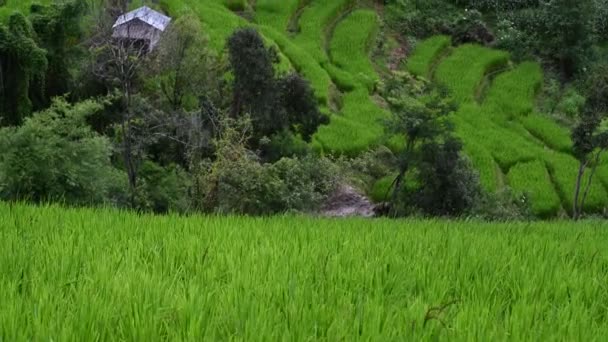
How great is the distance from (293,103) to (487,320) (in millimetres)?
18878

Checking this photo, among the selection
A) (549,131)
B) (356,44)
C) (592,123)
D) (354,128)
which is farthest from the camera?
(356,44)

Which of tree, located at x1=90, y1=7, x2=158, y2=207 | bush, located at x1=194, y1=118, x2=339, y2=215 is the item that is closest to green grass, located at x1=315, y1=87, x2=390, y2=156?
tree, located at x1=90, y1=7, x2=158, y2=207

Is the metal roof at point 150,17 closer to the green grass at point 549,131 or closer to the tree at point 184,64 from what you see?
the tree at point 184,64

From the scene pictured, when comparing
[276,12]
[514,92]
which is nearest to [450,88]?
[514,92]

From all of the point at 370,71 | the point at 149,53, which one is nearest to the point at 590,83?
the point at 370,71

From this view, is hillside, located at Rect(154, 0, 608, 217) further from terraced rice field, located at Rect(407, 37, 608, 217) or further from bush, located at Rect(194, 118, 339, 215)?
bush, located at Rect(194, 118, 339, 215)

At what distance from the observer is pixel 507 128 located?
98.4ft

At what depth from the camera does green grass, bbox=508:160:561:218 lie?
23.3 meters

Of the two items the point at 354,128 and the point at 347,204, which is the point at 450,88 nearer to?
the point at 354,128

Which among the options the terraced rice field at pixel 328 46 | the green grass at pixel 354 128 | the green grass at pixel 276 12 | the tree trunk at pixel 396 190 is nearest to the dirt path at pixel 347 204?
the tree trunk at pixel 396 190

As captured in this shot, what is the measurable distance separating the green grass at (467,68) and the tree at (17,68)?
1866 centimetres

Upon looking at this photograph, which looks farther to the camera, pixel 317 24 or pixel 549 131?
pixel 317 24

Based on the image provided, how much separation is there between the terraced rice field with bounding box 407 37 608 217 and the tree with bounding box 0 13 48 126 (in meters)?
16.1

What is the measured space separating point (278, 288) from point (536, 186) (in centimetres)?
2413
